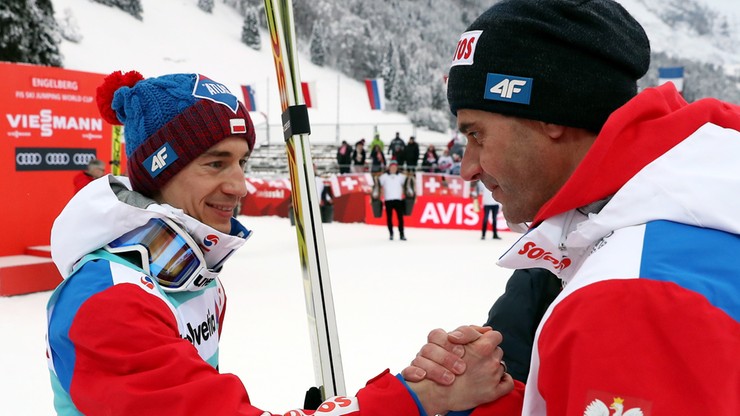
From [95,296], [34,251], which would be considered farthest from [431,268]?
[95,296]

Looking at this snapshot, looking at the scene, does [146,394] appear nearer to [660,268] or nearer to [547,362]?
[547,362]

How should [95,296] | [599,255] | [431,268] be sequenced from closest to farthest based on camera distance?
[599,255] < [95,296] < [431,268]

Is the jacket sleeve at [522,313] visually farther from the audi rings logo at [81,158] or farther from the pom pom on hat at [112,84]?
the audi rings logo at [81,158]

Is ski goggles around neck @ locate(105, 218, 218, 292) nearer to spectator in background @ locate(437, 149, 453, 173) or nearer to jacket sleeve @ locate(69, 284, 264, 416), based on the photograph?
jacket sleeve @ locate(69, 284, 264, 416)

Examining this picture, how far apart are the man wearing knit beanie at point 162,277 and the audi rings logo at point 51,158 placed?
6298 mm

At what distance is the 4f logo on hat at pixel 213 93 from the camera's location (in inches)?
67.7

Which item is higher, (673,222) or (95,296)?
(673,222)

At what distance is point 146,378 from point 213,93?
876 mm

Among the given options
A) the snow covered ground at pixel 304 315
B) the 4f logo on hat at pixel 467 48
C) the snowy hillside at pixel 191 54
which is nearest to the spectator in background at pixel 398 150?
the snow covered ground at pixel 304 315

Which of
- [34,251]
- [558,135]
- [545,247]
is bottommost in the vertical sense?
[34,251]

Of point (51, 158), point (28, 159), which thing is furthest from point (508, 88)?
point (51, 158)

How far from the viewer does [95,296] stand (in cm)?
124

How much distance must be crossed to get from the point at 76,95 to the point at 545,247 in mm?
7906

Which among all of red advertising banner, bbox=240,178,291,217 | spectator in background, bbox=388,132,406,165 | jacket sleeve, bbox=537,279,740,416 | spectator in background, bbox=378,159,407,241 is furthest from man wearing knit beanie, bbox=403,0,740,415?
spectator in background, bbox=388,132,406,165
